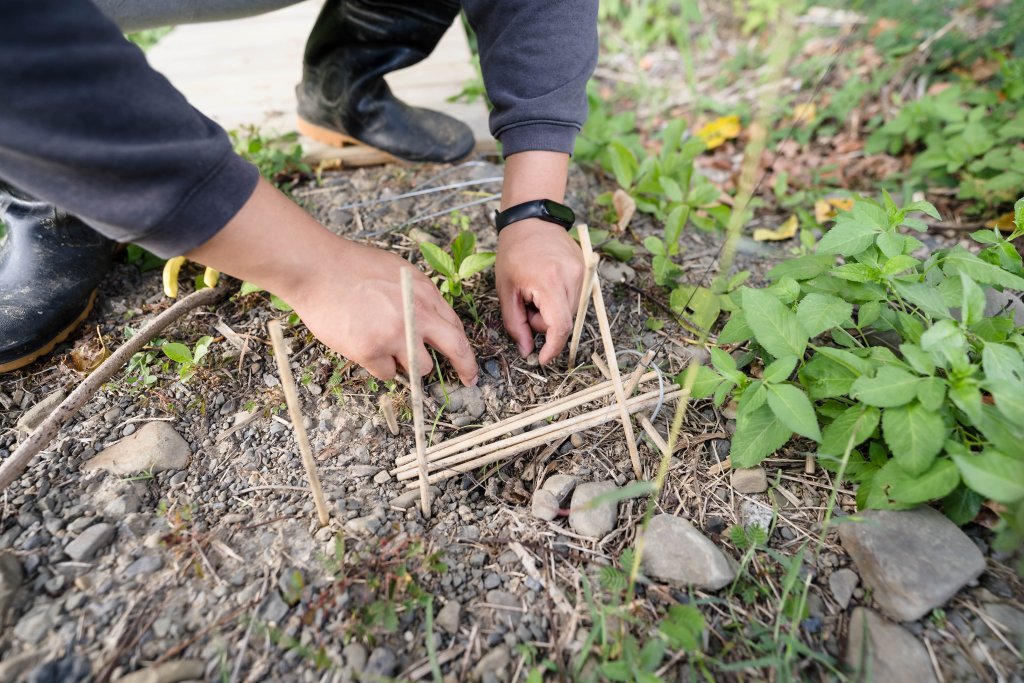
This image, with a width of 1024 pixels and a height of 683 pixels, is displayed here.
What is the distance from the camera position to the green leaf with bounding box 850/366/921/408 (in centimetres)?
110

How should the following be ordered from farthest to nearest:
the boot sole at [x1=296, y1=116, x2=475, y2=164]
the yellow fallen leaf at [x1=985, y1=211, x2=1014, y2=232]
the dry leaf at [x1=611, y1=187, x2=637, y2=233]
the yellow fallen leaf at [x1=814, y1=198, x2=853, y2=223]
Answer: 1. the yellow fallen leaf at [x1=814, y1=198, x2=853, y2=223]
2. the boot sole at [x1=296, y1=116, x2=475, y2=164]
3. the yellow fallen leaf at [x1=985, y1=211, x2=1014, y2=232]
4. the dry leaf at [x1=611, y1=187, x2=637, y2=233]

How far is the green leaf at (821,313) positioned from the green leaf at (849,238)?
0.40ft

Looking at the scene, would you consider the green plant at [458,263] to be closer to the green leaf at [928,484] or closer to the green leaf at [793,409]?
the green leaf at [793,409]

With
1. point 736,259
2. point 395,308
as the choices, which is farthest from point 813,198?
point 395,308

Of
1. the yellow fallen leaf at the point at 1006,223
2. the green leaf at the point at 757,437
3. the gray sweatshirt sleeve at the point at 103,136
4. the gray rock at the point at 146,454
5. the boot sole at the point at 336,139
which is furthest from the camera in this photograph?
the boot sole at the point at 336,139

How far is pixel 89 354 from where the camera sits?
1632mm

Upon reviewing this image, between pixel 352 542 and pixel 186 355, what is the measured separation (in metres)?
0.71

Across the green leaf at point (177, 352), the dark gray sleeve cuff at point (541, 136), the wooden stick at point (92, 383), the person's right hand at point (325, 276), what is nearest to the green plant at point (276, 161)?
the wooden stick at point (92, 383)

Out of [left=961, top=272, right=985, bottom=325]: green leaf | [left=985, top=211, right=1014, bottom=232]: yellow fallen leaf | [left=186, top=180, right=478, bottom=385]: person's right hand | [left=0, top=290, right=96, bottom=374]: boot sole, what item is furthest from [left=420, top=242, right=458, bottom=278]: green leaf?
[left=985, top=211, right=1014, bottom=232]: yellow fallen leaf

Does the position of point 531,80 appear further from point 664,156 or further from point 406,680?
point 406,680

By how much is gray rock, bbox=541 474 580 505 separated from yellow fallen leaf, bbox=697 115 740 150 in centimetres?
231

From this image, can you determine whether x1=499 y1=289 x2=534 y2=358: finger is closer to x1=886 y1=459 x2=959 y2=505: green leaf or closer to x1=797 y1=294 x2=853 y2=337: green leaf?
x1=797 y1=294 x2=853 y2=337: green leaf

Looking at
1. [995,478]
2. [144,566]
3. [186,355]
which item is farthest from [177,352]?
[995,478]

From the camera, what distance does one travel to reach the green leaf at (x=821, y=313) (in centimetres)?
124
